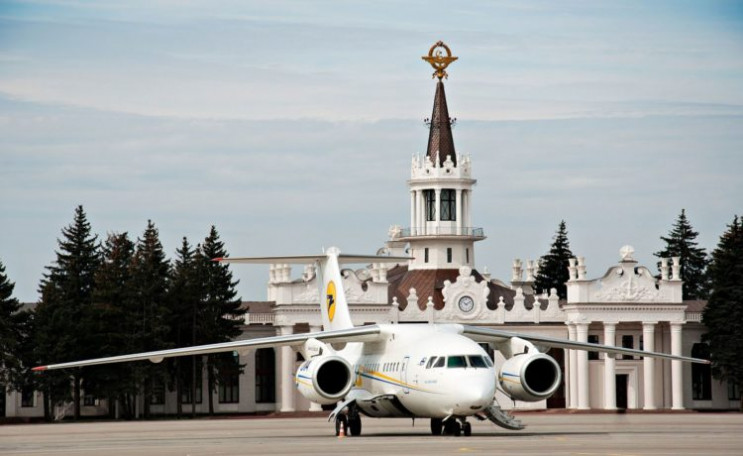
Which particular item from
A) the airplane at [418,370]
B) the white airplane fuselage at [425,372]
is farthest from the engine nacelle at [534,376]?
the white airplane fuselage at [425,372]

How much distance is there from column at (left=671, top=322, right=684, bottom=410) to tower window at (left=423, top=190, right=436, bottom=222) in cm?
1798

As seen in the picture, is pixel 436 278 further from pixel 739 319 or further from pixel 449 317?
pixel 739 319

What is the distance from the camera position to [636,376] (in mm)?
105875

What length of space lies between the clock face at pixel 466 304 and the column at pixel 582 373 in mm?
6900

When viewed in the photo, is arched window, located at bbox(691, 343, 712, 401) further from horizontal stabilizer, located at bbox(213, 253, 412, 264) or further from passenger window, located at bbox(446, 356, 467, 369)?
passenger window, located at bbox(446, 356, 467, 369)

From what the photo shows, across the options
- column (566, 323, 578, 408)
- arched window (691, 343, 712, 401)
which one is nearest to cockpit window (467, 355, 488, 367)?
column (566, 323, 578, 408)

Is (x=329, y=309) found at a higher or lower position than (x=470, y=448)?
higher

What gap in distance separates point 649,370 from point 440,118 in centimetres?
2253

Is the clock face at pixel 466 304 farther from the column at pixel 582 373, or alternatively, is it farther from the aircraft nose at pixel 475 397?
the aircraft nose at pixel 475 397

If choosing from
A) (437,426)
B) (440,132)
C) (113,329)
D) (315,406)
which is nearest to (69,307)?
(113,329)

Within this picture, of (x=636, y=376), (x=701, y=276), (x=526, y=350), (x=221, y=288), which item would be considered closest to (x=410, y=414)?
(x=526, y=350)

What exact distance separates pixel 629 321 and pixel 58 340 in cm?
3606

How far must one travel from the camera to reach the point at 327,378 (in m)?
51.5

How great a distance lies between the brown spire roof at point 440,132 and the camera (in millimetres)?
112125
